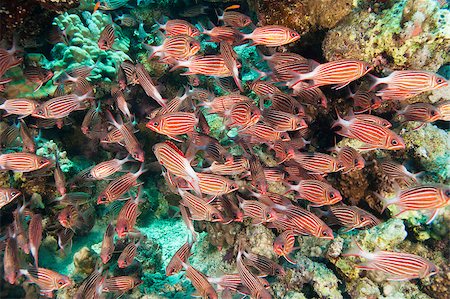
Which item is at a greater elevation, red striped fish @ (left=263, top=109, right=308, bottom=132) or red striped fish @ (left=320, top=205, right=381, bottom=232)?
red striped fish @ (left=263, top=109, right=308, bottom=132)

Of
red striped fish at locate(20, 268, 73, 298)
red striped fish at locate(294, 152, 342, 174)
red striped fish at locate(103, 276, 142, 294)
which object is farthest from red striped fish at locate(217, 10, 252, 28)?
red striped fish at locate(20, 268, 73, 298)

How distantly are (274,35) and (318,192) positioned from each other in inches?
90.4

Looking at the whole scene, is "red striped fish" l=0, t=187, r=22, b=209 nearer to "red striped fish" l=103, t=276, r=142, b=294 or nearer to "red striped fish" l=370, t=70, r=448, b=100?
"red striped fish" l=103, t=276, r=142, b=294

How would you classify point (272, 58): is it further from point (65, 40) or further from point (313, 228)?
point (65, 40)

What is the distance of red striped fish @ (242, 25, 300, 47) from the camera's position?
4309 mm

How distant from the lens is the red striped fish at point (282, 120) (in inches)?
170

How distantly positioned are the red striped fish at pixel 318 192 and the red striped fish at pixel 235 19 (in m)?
3.02

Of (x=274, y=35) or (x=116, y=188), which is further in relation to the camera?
(x=116, y=188)

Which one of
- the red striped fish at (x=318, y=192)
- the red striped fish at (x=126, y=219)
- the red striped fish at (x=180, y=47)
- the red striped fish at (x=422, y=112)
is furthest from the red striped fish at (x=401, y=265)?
the red striped fish at (x=180, y=47)

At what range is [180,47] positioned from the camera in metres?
4.34

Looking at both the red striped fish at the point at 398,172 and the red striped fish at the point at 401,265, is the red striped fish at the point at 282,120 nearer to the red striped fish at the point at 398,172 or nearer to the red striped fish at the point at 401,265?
the red striped fish at the point at 398,172

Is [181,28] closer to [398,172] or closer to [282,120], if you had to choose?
[282,120]

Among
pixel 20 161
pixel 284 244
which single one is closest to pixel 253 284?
pixel 284 244

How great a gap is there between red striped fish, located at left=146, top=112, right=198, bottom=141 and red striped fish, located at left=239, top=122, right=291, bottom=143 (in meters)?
0.92
